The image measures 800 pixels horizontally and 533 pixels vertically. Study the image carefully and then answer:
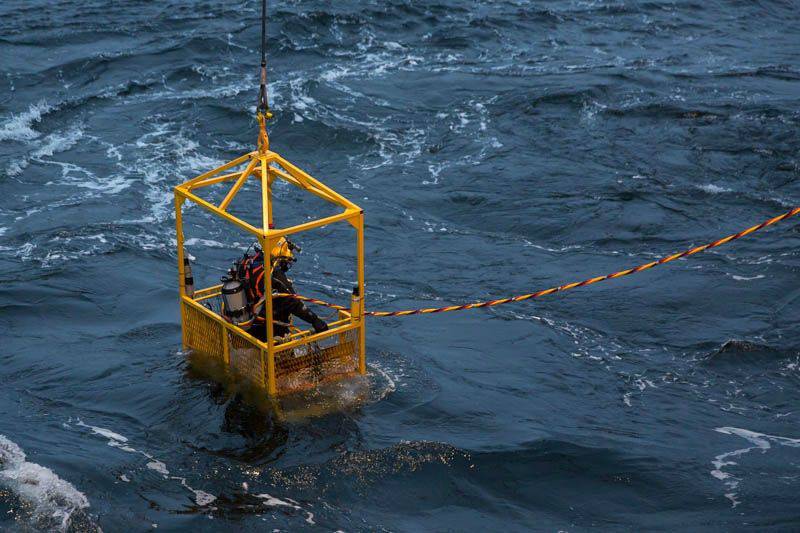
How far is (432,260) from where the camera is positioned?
17.8m

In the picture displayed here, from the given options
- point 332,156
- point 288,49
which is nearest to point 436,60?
point 288,49

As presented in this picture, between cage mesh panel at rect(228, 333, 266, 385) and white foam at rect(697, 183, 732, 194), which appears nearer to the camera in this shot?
cage mesh panel at rect(228, 333, 266, 385)

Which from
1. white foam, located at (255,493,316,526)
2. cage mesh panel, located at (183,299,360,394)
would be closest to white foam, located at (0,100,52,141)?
cage mesh panel, located at (183,299,360,394)

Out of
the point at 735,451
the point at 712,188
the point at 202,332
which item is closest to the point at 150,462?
the point at 202,332

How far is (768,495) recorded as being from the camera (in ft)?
36.0

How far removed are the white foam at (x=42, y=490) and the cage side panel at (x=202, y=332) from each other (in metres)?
2.41

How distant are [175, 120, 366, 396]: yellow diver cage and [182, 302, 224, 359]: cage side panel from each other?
0.05 ft

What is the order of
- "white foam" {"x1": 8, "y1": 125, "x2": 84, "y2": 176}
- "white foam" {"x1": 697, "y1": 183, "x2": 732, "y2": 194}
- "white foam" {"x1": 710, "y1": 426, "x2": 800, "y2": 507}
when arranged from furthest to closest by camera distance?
"white foam" {"x1": 8, "y1": 125, "x2": 84, "y2": 176}
"white foam" {"x1": 697, "y1": 183, "x2": 732, "y2": 194}
"white foam" {"x1": 710, "y1": 426, "x2": 800, "y2": 507}

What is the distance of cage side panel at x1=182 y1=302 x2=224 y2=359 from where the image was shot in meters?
12.3

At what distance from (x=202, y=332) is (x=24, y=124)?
1295cm

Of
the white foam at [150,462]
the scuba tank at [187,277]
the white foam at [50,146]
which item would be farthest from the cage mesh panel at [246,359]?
the white foam at [50,146]

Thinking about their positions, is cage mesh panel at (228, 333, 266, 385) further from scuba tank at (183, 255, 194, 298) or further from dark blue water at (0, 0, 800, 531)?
scuba tank at (183, 255, 194, 298)

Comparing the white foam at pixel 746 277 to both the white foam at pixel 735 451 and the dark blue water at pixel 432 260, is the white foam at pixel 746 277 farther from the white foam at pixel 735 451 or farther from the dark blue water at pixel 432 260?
the white foam at pixel 735 451

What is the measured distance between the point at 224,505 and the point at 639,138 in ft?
48.9
